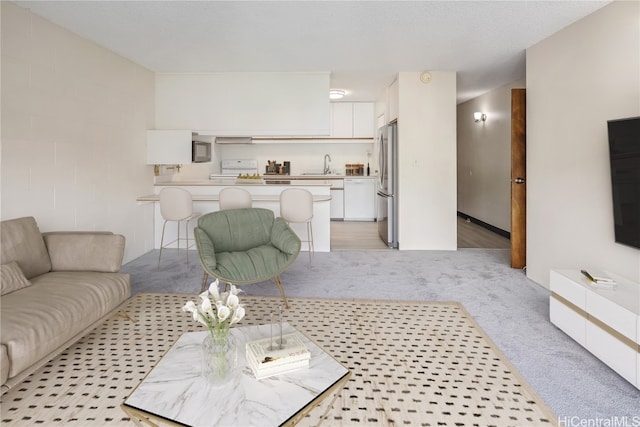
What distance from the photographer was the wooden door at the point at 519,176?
4609 millimetres

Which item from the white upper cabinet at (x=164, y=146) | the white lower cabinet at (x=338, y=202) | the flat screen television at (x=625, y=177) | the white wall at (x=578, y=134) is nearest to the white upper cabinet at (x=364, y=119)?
the white lower cabinet at (x=338, y=202)

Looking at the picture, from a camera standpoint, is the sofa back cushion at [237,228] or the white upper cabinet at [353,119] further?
the white upper cabinet at [353,119]

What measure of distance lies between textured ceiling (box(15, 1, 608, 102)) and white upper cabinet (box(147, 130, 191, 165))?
0.87m

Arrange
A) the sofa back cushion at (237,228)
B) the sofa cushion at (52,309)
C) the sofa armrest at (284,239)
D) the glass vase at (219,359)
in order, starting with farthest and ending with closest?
the sofa back cushion at (237,228) → the sofa armrest at (284,239) → the sofa cushion at (52,309) → the glass vase at (219,359)

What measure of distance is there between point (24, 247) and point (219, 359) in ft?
6.80

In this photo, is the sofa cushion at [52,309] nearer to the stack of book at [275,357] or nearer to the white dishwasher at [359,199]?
the stack of book at [275,357]

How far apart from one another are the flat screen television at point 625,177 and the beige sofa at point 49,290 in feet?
11.7

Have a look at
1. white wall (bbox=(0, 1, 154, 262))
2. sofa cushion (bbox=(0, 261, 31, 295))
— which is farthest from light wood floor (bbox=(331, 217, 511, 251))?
sofa cushion (bbox=(0, 261, 31, 295))

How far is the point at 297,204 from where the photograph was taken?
4973 millimetres

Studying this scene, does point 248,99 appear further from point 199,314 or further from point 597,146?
point 199,314

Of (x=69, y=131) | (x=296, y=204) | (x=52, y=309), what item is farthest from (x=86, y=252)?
(x=296, y=204)

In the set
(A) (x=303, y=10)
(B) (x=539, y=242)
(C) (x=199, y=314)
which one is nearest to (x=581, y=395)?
(C) (x=199, y=314)

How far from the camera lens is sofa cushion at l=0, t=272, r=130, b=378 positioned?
209cm

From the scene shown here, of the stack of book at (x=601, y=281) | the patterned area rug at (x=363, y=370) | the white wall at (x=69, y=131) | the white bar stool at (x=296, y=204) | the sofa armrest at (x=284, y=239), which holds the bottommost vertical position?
the patterned area rug at (x=363, y=370)
